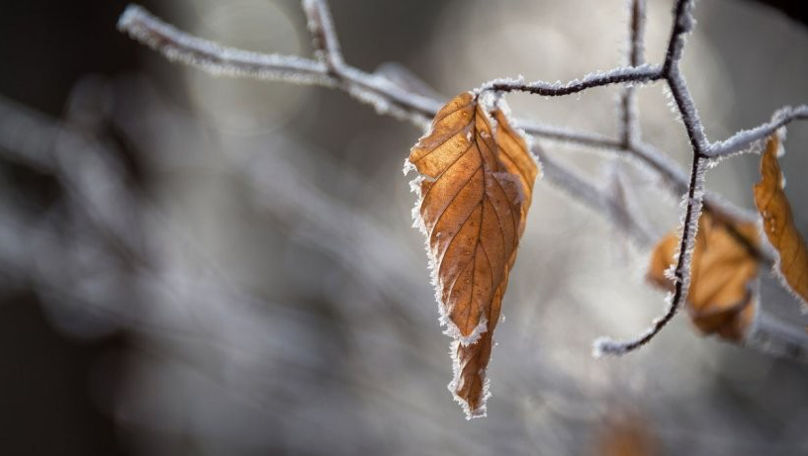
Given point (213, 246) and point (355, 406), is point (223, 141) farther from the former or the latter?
point (213, 246)

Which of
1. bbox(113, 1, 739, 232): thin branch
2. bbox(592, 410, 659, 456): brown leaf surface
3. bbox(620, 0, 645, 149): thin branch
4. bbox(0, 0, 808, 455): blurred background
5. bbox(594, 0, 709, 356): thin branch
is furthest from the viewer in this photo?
bbox(0, 0, 808, 455): blurred background

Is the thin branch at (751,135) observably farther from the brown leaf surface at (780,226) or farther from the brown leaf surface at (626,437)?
the brown leaf surface at (626,437)

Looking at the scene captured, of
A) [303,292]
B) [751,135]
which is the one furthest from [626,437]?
[303,292]

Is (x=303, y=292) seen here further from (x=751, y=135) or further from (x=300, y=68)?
(x=751, y=135)

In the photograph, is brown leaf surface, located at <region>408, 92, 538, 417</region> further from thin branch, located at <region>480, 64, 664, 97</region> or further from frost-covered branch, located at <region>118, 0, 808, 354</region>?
frost-covered branch, located at <region>118, 0, 808, 354</region>

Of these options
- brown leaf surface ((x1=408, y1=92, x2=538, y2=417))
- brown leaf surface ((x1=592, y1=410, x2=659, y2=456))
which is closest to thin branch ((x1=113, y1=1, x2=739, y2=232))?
brown leaf surface ((x1=408, y1=92, x2=538, y2=417))

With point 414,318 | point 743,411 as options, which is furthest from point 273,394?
point 743,411

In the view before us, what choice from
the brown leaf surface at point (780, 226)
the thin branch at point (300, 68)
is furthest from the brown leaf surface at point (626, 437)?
the brown leaf surface at point (780, 226)
